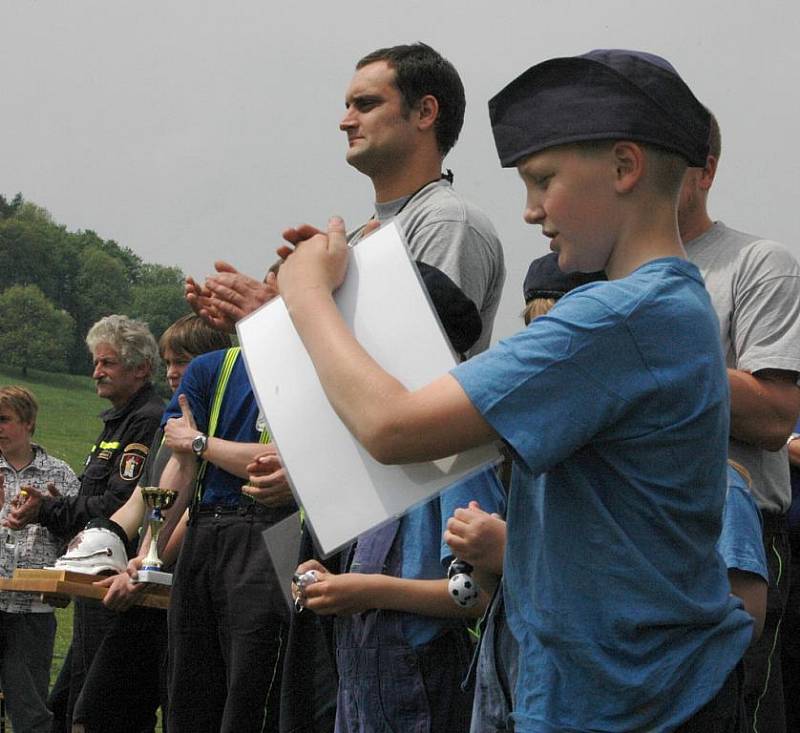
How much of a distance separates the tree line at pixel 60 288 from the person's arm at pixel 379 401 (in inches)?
409

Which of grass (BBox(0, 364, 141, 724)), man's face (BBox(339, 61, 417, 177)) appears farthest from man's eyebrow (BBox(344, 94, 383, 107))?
grass (BBox(0, 364, 141, 724))

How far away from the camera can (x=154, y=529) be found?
5152 millimetres

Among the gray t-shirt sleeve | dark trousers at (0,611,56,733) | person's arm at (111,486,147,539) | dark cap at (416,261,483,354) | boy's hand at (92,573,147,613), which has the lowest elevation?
dark trousers at (0,611,56,733)

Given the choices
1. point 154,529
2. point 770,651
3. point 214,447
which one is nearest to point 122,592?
point 154,529

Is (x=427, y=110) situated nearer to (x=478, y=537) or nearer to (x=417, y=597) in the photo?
(x=417, y=597)

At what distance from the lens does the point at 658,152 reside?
177cm

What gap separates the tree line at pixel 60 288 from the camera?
16.2m

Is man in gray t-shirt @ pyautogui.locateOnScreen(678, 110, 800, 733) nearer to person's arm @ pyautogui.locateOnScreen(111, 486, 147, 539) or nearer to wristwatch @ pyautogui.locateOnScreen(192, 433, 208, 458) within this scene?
wristwatch @ pyautogui.locateOnScreen(192, 433, 208, 458)

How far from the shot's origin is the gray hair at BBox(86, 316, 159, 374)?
6.56m

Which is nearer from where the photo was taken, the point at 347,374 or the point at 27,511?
the point at 347,374

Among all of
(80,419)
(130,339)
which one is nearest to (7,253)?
(80,419)

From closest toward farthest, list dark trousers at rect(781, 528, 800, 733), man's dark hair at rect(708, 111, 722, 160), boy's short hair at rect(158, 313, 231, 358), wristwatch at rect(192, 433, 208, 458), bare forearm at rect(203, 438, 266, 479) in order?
man's dark hair at rect(708, 111, 722, 160)
dark trousers at rect(781, 528, 800, 733)
bare forearm at rect(203, 438, 266, 479)
wristwatch at rect(192, 433, 208, 458)
boy's short hair at rect(158, 313, 231, 358)

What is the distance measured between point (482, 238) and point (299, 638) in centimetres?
102

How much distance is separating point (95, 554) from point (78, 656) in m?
0.76
